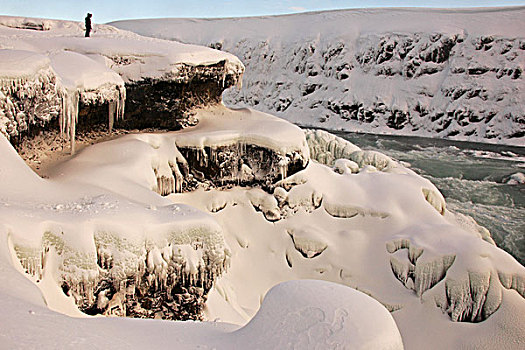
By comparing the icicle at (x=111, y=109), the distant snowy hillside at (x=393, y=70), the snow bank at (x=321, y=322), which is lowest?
the distant snowy hillside at (x=393, y=70)

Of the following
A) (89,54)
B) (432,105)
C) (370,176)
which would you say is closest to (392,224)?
(370,176)

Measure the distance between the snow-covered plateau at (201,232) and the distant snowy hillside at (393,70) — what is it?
19535 millimetres

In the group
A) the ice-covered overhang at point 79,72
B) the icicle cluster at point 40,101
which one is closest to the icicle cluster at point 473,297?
the ice-covered overhang at point 79,72

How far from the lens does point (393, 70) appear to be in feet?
112

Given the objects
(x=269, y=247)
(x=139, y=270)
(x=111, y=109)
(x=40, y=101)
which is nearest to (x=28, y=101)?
(x=40, y=101)

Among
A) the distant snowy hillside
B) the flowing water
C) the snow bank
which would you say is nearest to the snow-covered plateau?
the snow bank

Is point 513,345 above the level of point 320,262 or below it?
above

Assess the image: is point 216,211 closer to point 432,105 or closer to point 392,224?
point 392,224

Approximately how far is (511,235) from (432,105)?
70.3ft

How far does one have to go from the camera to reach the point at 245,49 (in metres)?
42.4

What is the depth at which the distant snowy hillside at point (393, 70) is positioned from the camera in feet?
94.9

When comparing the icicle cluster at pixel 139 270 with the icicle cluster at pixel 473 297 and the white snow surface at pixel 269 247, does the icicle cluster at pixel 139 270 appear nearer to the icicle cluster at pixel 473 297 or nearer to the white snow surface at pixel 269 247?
the white snow surface at pixel 269 247

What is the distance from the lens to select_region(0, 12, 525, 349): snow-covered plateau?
275 centimetres

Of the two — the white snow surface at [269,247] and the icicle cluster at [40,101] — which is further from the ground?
the icicle cluster at [40,101]
